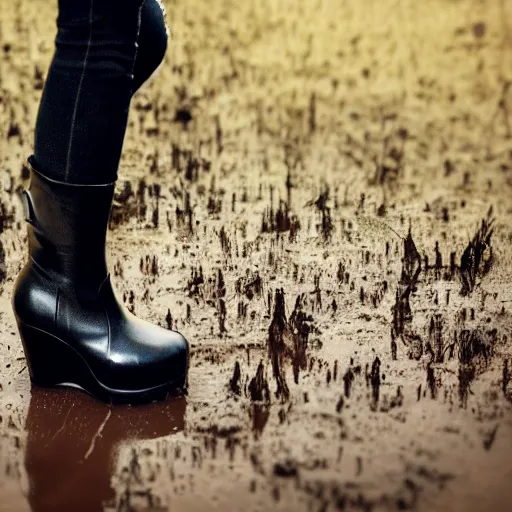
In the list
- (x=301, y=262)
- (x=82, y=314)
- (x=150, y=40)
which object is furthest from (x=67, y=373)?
(x=301, y=262)

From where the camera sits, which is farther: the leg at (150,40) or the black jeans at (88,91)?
the leg at (150,40)

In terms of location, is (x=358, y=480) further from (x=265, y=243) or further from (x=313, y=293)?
(x=265, y=243)

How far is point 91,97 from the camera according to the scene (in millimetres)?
1021

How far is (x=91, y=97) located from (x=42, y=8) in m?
2.50

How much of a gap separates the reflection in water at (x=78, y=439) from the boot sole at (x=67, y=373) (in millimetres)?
12

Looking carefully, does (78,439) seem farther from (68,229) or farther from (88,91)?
(88,91)

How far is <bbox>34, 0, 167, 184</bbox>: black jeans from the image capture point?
1.00 m

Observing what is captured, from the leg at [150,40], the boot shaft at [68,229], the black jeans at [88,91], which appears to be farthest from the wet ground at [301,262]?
the leg at [150,40]

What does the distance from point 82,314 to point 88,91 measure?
11.5 inches

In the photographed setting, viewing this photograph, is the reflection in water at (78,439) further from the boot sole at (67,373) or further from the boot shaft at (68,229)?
the boot shaft at (68,229)

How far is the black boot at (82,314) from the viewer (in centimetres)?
106

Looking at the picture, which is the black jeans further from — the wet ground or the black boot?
the wet ground

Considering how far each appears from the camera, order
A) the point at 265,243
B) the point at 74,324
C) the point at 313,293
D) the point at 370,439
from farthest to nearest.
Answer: the point at 265,243, the point at 313,293, the point at 74,324, the point at 370,439

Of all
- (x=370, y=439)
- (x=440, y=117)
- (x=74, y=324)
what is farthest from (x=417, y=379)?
(x=440, y=117)
